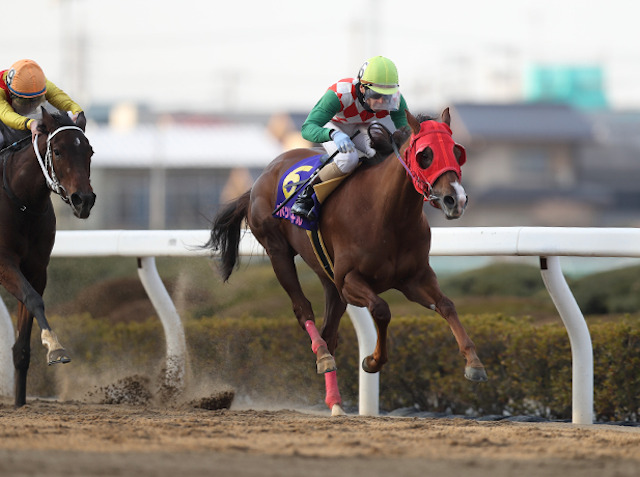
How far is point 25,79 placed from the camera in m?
5.98

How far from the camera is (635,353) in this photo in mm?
5566

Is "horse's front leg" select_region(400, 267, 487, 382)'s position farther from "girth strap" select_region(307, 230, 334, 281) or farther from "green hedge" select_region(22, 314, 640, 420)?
"green hedge" select_region(22, 314, 640, 420)

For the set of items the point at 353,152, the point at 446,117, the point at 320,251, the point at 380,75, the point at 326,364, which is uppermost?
the point at 380,75

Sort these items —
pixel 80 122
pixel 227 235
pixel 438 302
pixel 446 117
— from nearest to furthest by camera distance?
pixel 446 117, pixel 438 302, pixel 80 122, pixel 227 235

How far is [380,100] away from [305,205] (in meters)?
0.70

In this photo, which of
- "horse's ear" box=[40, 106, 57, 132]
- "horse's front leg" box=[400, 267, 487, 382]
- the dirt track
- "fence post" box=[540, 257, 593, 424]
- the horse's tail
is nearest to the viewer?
the dirt track

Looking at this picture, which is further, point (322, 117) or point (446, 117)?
point (322, 117)

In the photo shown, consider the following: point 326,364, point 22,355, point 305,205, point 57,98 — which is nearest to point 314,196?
point 305,205

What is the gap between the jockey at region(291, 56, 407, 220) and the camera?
18.1 feet

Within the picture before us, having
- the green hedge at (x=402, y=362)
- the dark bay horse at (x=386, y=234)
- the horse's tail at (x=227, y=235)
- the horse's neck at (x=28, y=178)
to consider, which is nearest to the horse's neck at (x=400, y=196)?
the dark bay horse at (x=386, y=234)

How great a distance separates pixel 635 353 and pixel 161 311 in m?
2.82

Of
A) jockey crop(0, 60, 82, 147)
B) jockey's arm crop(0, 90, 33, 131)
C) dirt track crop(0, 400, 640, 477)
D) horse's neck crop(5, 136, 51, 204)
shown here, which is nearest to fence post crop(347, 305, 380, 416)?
dirt track crop(0, 400, 640, 477)

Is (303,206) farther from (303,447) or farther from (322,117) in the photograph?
(303,447)

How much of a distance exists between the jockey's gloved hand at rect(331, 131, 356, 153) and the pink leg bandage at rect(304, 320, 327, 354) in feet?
3.35
